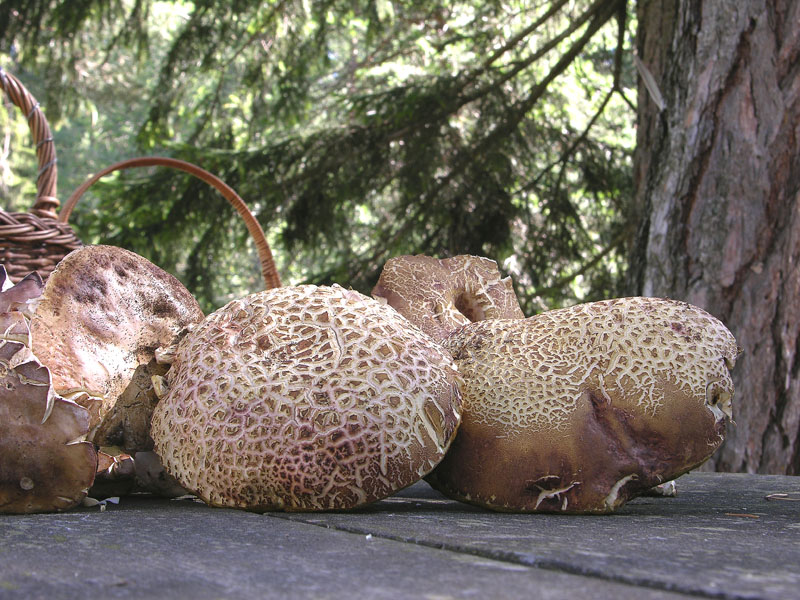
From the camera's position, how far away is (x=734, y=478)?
97.5 inches

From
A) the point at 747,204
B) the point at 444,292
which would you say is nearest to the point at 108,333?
the point at 444,292

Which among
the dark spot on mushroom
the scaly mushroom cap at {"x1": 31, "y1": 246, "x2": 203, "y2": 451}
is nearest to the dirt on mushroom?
the scaly mushroom cap at {"x1": 31, "y1": 246, "x2": 203, "y2": 451}

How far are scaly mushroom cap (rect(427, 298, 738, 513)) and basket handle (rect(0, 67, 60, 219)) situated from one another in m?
2.11

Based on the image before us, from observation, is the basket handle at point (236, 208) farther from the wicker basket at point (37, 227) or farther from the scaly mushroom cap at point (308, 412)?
the scaly mushroom cap at point (308, 412)

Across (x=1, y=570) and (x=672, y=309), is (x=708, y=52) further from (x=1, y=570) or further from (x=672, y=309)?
(x=1, y=570)

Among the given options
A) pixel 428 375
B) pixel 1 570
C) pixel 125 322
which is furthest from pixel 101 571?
pixel 125 322

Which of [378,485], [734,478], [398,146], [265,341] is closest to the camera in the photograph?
[378,485]

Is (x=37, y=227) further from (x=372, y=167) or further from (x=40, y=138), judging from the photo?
(x=372, y=167)

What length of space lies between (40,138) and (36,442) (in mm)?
1980

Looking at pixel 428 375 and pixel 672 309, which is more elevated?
pixel 672 309

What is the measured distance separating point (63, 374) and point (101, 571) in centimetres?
83

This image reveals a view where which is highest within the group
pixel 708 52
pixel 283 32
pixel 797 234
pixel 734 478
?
pixel 283 32

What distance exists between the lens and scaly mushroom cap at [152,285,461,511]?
1375 mm

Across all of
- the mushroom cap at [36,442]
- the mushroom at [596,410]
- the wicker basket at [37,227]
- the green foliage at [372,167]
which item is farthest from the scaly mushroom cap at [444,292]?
the green foliage at [372,167]
